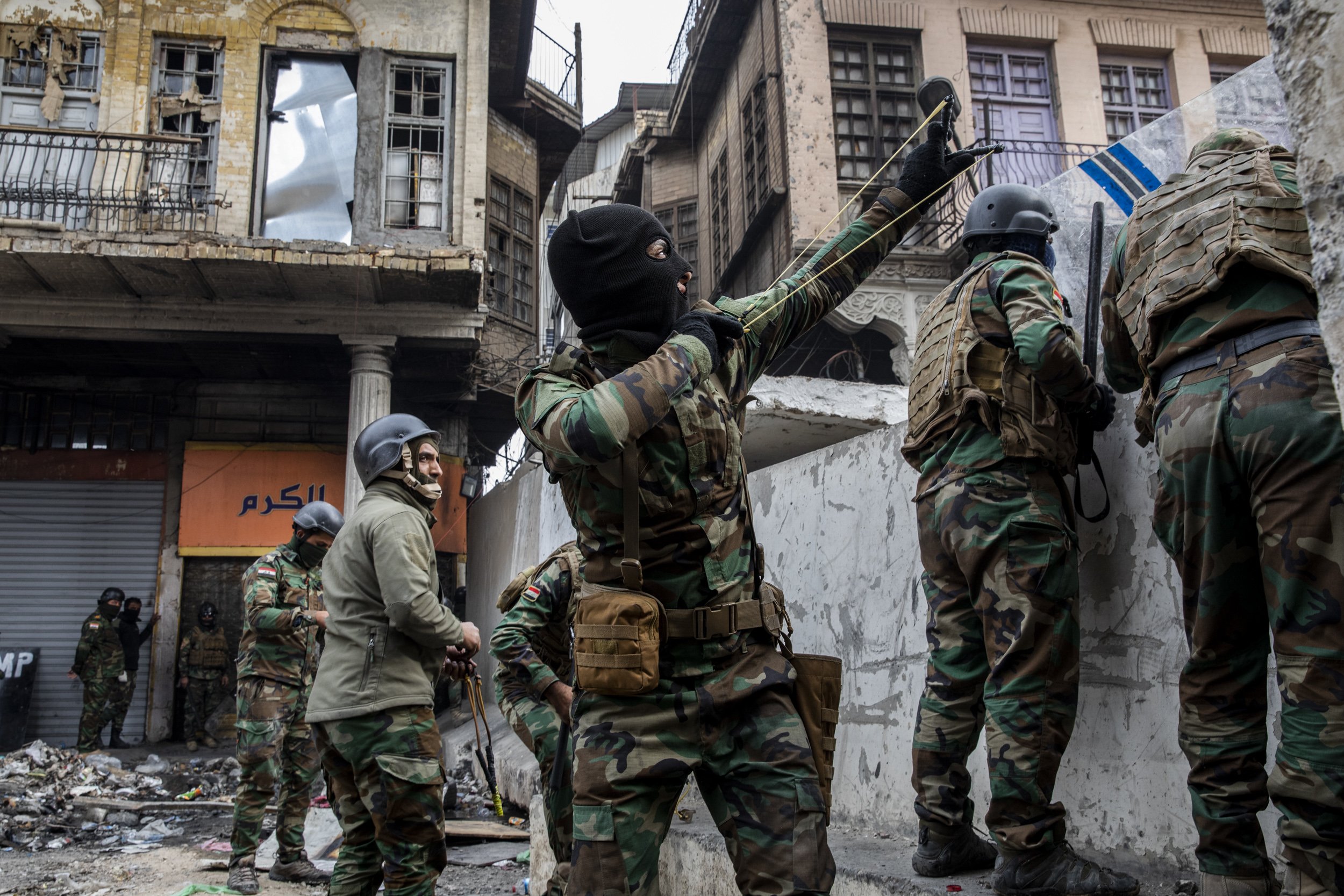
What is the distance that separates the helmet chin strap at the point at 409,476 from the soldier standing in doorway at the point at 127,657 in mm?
10292

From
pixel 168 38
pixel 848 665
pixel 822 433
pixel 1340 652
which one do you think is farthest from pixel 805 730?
pixel 168 38

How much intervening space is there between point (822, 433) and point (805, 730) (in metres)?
5.04

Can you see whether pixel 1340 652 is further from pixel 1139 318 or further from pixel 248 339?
pixel 248 339

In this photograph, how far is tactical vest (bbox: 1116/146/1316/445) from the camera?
2.16 meters

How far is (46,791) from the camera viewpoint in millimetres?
8602

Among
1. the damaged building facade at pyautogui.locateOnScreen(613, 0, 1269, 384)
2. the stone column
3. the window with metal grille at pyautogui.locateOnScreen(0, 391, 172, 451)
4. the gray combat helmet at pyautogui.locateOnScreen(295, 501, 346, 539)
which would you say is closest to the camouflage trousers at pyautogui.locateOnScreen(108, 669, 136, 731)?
the window with metal grille at pyautogui.locateOnScreen(0, 391, 172, 451)

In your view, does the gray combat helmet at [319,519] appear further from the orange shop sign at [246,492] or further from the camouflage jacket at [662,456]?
the orange shop sign at [246,492]

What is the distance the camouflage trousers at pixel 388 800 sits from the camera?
136 inches

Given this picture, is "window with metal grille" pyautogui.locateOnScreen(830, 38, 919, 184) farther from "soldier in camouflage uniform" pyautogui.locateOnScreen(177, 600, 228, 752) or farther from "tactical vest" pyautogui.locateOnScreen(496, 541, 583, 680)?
"soldier in camouflage uniform" pyautogui.locateOnScreen(177, 600, 228, 752)

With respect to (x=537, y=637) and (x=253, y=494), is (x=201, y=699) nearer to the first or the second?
(x=253, y=494)

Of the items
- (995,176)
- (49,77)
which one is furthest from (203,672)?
(995,176)

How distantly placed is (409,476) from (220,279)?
8123mm

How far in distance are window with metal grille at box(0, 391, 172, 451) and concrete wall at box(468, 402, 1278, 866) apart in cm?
1169

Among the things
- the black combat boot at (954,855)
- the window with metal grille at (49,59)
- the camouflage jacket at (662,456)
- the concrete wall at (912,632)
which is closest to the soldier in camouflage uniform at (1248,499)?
the concrete wall at (912,632)
